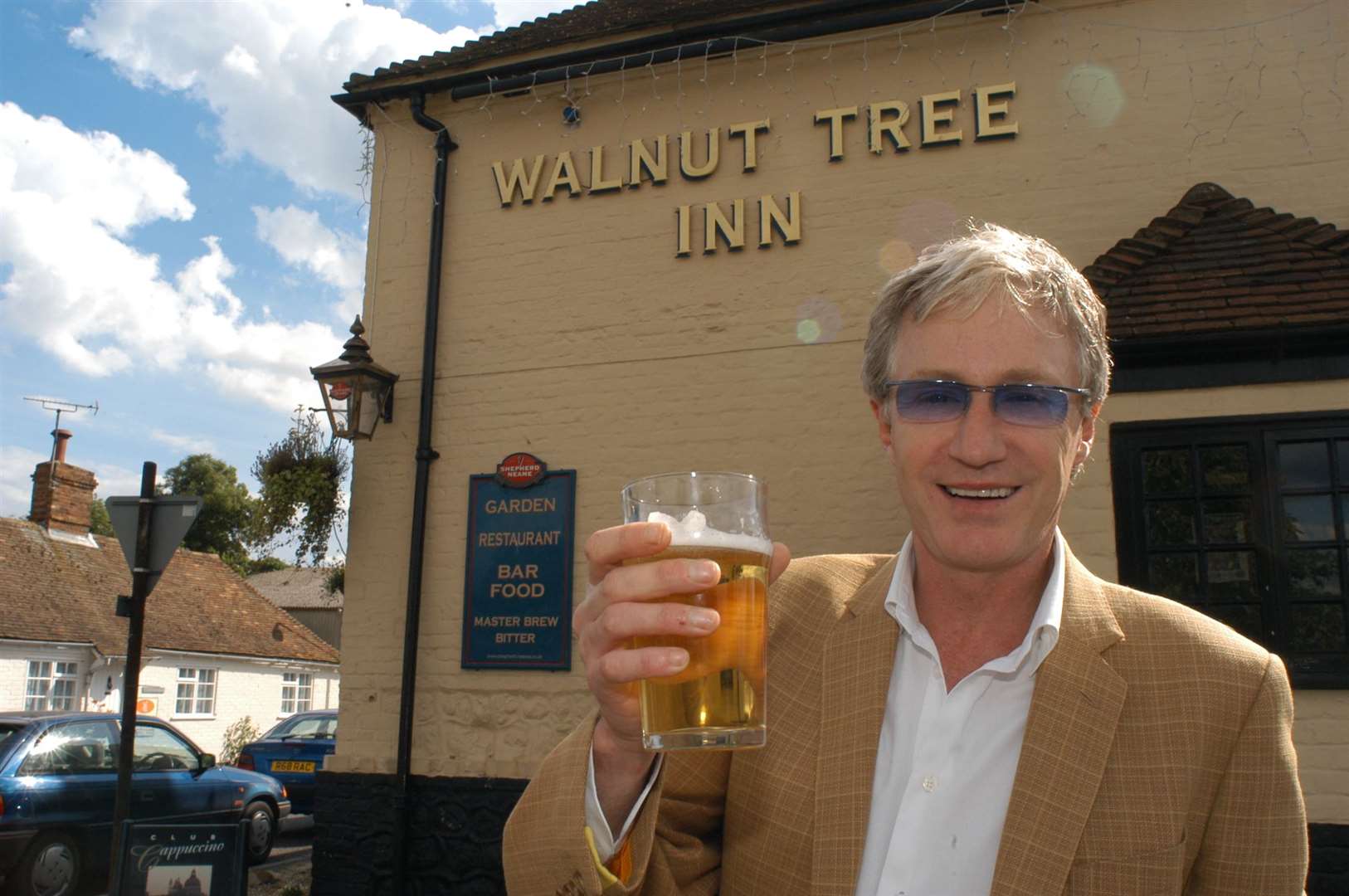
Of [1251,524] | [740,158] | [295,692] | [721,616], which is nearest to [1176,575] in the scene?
[1251,524]

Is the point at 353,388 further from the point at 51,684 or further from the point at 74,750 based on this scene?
the point at 51,684

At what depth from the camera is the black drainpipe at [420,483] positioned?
21.6ft

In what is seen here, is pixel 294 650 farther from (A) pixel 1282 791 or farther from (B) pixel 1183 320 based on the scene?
(A) pixel 1282 791

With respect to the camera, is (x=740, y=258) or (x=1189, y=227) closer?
(x=1189, y=227)

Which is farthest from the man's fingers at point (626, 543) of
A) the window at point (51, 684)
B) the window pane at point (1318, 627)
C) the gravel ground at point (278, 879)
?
the window at point (51, 684)

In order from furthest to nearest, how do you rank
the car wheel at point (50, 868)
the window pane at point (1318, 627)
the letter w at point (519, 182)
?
1. the letter w at point (519, 182)
2. the car wheel at point (50, 868)
3. the window pane at point (1318, 627)

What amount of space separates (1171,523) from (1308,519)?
682 millimetres

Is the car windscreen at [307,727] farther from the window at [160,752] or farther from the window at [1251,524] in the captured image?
the window at [1251,524]

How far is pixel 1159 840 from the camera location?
4.45 ft

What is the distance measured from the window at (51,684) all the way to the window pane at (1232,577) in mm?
19776

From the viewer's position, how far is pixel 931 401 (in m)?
1.60

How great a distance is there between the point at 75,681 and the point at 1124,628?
2169 cm

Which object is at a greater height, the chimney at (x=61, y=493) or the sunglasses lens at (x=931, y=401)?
the chimney at (x=61, y=493)

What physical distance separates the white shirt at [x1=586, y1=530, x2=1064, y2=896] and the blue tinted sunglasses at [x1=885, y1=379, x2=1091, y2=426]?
11.8 inches
